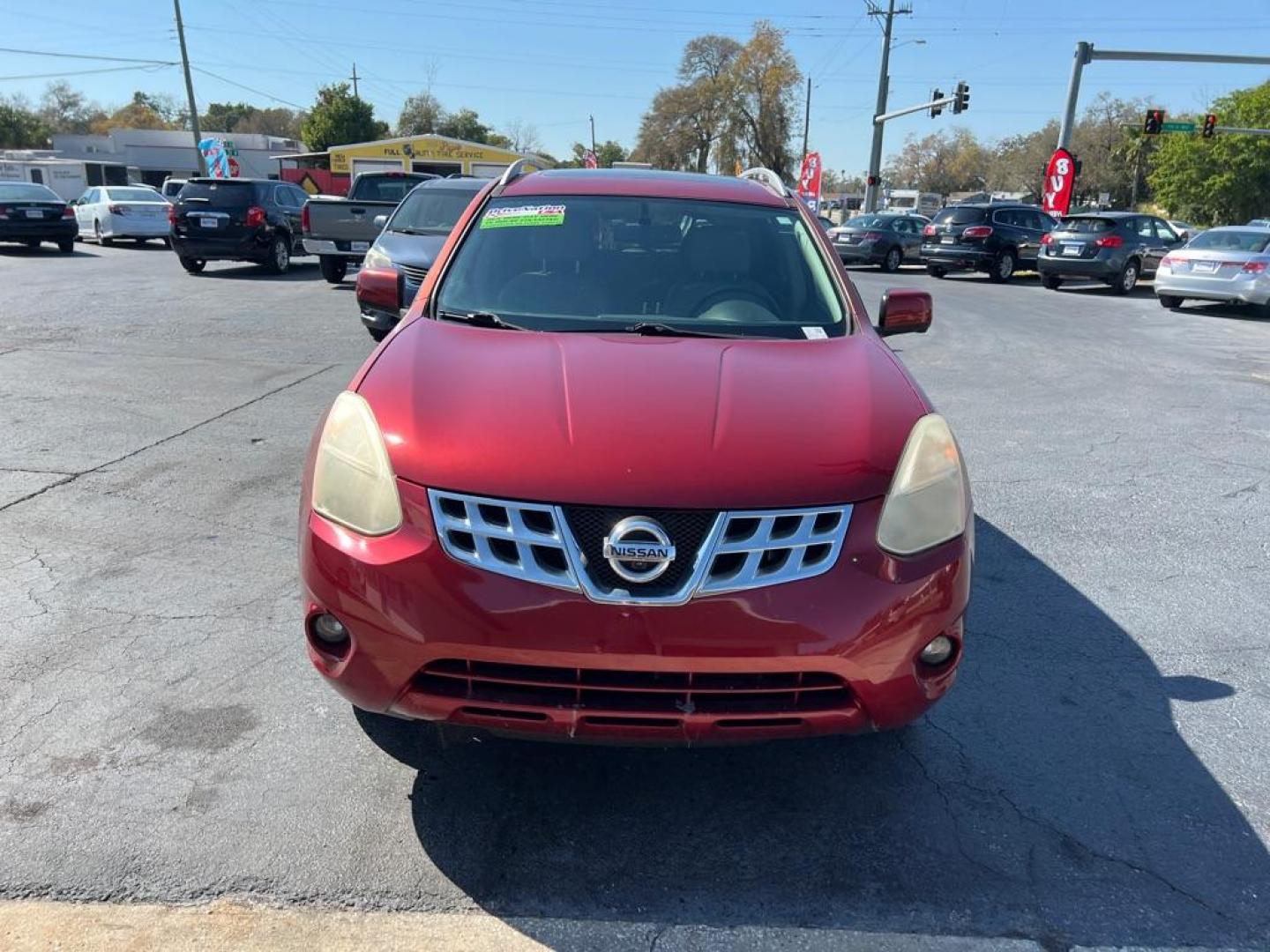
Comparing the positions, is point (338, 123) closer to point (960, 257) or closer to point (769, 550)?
point (960, 257)

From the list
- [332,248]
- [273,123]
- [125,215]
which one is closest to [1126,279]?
[332,248]

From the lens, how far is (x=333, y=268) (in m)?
15.7

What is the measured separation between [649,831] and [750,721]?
1.95 feet

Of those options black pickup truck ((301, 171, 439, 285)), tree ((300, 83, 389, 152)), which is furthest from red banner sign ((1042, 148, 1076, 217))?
tree ((300, 83, 389, 152))

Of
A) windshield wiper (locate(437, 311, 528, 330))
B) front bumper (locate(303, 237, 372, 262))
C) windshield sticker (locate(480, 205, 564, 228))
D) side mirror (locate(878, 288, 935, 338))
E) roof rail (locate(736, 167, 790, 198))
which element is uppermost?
roof rail (locate(736, 167, 790, 198))

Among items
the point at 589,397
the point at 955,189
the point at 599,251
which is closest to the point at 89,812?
the point at 589,397

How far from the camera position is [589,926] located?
2.32m

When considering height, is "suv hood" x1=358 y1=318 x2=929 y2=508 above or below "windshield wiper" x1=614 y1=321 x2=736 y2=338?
below

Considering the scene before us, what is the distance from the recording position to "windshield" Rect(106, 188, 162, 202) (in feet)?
77.4

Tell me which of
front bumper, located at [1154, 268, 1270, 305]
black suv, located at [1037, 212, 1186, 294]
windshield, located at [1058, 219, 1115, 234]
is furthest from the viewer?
windshield, located at [1058, 219, 1115, 234]

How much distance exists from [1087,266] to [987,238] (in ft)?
9.68

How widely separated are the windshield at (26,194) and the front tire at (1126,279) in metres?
22.8

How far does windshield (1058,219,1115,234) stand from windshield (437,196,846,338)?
17.9 meters

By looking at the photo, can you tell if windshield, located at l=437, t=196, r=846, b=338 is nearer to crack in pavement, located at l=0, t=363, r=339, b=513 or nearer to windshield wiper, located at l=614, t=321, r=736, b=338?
windshield wiper, located at l=614, t=321, r=736, b=338
